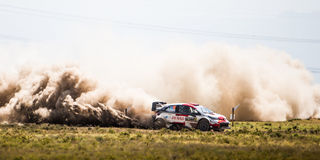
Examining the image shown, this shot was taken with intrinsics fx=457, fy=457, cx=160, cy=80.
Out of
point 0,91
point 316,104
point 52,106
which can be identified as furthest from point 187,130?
point 316,104

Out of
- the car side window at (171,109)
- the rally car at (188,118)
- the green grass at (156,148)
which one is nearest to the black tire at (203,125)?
the rally car at (188,118)

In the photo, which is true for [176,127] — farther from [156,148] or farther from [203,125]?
[156,148]

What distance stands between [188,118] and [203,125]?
3.55 ft

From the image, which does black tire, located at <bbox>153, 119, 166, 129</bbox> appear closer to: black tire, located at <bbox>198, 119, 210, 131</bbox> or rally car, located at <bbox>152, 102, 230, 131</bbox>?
rally car, located at <bbox>152, 102, 230, 131</bbox>

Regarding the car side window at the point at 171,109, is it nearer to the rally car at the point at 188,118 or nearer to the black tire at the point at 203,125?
the rally car at the point at 188,118

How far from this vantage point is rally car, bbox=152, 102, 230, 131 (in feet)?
91.2

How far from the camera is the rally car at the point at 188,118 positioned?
27797mm

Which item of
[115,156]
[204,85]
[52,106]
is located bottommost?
[115,156]

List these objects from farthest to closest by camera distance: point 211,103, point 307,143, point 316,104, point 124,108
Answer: point 316,104
point 211,103
point 124,108
point 307,143

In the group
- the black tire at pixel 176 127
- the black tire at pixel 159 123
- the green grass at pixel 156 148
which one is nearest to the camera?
the green grass at pixel 156 148

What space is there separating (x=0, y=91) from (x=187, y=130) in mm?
23323

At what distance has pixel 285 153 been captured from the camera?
16984mm

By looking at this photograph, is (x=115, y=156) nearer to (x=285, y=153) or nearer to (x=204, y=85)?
(x=285, y=153)

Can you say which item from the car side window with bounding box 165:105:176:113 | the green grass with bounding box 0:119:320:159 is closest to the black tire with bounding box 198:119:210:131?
the car side window with bounding box 165:105:176:113
